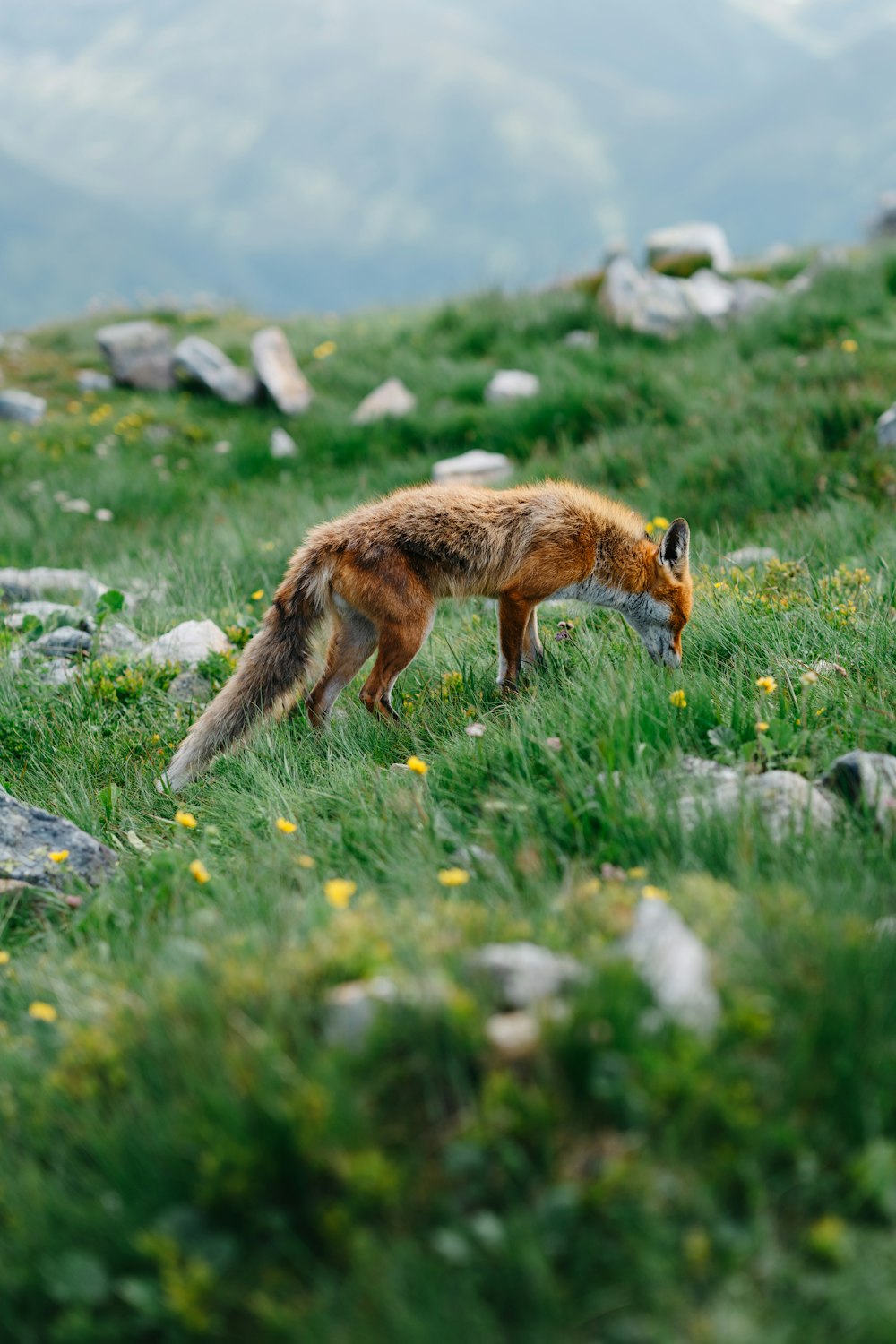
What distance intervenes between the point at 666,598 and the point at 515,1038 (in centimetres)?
371

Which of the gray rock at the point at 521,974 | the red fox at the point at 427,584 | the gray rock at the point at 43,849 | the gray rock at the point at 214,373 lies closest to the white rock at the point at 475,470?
the red fox at the point at 427,584

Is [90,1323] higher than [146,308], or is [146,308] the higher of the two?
[90,1323]

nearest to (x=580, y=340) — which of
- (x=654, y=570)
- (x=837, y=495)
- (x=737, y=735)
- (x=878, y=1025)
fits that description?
(x=837, y=495)

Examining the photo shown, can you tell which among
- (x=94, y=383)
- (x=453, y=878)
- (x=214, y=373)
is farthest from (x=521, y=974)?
(x=94, y=383)

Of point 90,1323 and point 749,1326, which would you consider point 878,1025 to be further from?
point 90,1323

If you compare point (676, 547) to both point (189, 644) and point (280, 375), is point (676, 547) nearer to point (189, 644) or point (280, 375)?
point (189, 644)

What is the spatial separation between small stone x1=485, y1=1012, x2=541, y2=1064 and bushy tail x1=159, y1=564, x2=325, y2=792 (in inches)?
111

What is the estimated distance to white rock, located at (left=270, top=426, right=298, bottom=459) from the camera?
422 inches

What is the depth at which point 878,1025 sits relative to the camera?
86.7 inches

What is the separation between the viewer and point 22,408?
40.5 ft

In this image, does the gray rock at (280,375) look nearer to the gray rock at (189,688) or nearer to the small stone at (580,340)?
the small stone at (580,340)

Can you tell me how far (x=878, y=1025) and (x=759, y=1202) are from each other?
56 cm

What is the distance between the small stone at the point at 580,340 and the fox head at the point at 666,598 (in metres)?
6.23

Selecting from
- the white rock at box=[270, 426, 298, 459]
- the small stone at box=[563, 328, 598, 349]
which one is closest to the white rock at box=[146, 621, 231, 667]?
the white rock at box=[270, 426, 298, 459]
